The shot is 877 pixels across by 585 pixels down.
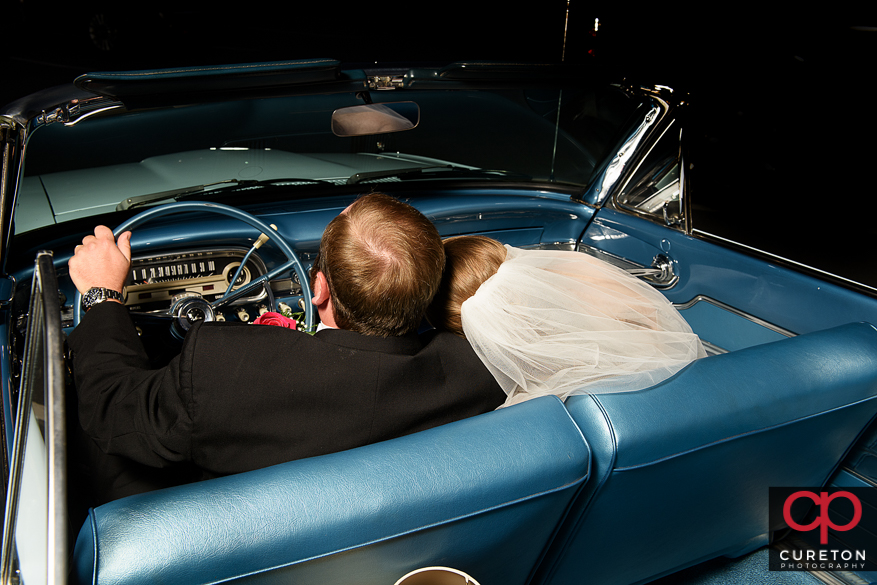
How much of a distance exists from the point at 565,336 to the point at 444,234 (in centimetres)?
133

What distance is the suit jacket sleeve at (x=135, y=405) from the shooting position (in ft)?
3.37

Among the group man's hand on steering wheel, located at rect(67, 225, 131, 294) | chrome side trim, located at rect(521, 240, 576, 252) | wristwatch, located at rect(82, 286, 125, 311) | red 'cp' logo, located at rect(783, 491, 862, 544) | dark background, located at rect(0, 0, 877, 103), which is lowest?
red 'cp' logo, located at rect(783, 491, 862, 544)

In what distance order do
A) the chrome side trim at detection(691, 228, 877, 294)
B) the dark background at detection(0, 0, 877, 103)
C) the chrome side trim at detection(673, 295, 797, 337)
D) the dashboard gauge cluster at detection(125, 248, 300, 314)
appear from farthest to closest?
the dark background at detection(0, 0, 877, 103) → the chrome side trim at detection(673, 295, 797, 337) → the dashboard gauge cluster at detection(125, 248, 300, 314) → the chrome side trim at detection(691, 228, 877, 294)

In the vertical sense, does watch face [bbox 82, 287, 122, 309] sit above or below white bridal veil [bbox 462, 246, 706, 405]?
above

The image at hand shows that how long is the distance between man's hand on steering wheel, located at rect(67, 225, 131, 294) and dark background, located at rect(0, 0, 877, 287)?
397 centimetres

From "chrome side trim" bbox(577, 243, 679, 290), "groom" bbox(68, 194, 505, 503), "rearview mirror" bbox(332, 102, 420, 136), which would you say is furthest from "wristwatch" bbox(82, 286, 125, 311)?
"chrome side trim" bbox(577, 243, 679, 290)

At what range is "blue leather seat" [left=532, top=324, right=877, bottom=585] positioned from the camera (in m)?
1.12

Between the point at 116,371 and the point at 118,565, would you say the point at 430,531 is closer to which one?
the point at 118,565

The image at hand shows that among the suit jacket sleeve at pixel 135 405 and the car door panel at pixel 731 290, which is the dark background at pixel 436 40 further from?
the suit jacket sleeve at pixel 135 405

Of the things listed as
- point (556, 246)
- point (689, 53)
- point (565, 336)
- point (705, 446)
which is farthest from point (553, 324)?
point (689, 53)

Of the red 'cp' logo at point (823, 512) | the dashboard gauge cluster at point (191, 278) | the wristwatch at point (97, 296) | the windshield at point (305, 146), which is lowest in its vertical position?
the red 'cp' logo at point (823, 512)

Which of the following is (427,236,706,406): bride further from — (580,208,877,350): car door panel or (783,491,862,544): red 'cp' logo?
(580,208,877,350): car door panel

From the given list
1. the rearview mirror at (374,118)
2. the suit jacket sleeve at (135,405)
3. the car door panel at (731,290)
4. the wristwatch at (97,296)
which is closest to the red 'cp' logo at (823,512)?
the car door panel at (731,290)

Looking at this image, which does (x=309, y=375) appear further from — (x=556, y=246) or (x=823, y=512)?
(x=556, y=246)
